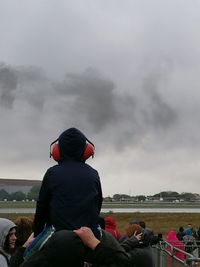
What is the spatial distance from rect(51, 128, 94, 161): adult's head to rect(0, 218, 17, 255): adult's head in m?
1.32

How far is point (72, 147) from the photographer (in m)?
3.82

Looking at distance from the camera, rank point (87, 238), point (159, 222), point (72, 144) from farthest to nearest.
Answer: point (159, 222) → point (72, 144) → point (87, 238)

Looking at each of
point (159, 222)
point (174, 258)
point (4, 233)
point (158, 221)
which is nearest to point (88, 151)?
point (4, 233)

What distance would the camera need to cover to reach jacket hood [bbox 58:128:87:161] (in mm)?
3818

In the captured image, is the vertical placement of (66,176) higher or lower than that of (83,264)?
higher

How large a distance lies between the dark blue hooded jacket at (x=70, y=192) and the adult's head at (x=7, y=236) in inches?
44.7

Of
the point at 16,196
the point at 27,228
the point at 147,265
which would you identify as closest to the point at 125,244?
the point at 147,265

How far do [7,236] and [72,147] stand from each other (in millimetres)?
1478

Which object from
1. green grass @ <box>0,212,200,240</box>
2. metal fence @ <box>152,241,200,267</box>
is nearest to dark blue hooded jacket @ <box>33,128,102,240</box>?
metal fence @ <box>152,241,200,267</box>

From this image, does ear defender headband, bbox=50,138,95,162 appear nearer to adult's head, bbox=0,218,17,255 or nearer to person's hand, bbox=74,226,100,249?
person's hand, bbox=74,226,100,249

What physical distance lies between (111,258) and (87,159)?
0.79m

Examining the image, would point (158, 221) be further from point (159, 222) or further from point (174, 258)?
point (174, 258)

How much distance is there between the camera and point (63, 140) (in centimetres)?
383

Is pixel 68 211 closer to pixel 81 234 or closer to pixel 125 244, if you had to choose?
pixel 81 234
